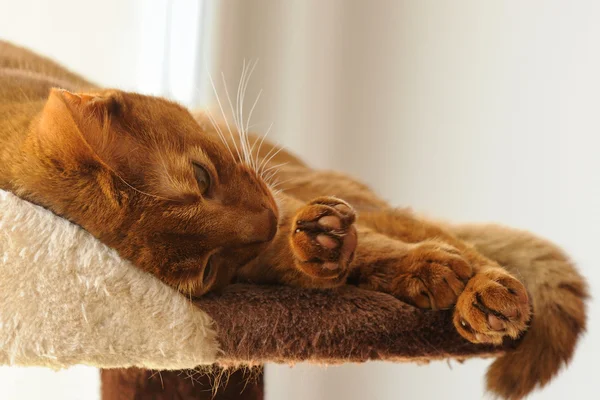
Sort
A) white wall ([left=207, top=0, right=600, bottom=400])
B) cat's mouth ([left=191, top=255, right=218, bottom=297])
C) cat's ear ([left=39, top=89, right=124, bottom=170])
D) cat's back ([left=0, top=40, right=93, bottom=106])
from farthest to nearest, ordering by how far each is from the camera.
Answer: white wall ([left=207, top=0, right=600, bottom=400])
cat's back ([left=0, top=40, right=93, bottom=106])
cat's mouth ([left=191, top=255, right=218, bottom=297])
cat's ear ([left=39, top=89, right=124, bottom=170])

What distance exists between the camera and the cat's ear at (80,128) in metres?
0.93

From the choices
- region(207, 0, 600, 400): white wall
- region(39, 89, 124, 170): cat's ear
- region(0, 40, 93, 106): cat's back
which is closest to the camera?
region(39, 89, 124, 170): cat's ear

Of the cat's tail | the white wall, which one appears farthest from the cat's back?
the white wall

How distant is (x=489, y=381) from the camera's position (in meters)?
1.13

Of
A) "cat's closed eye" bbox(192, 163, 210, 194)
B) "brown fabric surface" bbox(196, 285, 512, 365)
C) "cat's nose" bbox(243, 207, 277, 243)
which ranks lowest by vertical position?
"brown fabric surface" bbox(196, 285, 512, 365)

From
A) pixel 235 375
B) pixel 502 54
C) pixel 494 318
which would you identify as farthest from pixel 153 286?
pixel 502 54

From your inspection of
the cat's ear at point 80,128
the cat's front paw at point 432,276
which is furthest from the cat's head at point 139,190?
the cat's front paw at point 432,276

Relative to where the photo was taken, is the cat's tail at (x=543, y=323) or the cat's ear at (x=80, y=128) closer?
the cat's ear at (x=80, y=128)

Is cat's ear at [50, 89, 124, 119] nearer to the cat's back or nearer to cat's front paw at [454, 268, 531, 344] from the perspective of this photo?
the cat's back

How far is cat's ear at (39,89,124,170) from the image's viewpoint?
93cm

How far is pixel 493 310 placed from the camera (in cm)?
97

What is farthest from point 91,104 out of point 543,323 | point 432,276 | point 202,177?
point 543,323

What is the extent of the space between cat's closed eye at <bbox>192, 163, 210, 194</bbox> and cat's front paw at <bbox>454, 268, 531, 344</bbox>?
444 mm

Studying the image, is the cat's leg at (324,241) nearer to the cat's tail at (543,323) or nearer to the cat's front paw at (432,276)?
the cat's front paw at (432,276)
